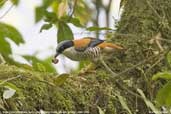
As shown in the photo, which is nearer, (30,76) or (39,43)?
(30,76)

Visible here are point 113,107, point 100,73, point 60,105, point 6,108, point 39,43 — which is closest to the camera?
point 6,108

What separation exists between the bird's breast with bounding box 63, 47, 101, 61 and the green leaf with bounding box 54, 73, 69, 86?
825 mm

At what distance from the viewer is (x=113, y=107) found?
3043 millimetres

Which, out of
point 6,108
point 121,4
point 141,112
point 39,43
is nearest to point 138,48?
point 121,4

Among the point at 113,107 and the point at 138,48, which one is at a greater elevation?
the point at 138,48

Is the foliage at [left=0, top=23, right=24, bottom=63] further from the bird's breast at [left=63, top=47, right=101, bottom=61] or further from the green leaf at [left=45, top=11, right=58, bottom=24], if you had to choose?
the bird's breast at [left=63, top=47, right=101, bottom=61]

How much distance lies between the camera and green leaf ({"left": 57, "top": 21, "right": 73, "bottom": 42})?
3.56m

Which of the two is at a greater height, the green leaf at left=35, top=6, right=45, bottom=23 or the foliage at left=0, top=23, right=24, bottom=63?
the green leaf at left=35, top=6, right=45, bottom=23

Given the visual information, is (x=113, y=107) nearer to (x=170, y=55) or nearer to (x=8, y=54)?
(x=170, y=55)

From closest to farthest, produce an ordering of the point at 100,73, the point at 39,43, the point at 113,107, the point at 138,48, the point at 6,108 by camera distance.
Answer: the point at 6,108
the point at 113,107
the point at 100,73
the point at 138,48
the point at 39,43

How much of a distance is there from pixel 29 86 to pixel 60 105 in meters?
0.17

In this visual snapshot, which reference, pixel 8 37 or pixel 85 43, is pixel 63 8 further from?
pixel 85 43

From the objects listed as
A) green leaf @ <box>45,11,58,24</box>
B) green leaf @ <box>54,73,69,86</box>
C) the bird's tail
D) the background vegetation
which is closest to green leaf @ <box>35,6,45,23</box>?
the background vegetation

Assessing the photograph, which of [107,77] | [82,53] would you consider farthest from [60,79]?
[82,53]
